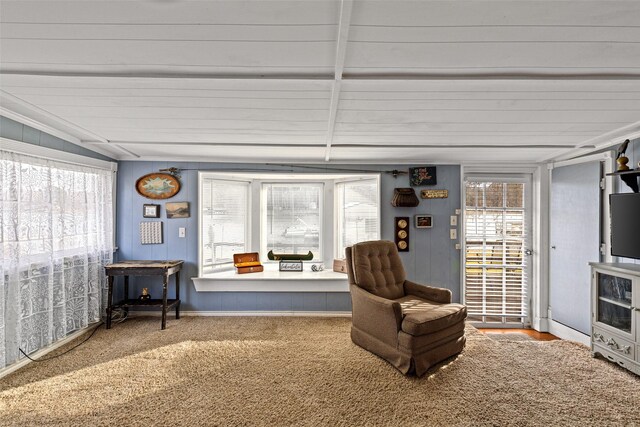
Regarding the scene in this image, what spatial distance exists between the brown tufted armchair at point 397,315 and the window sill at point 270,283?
0.73 metres

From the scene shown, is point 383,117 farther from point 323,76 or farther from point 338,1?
point 338,1

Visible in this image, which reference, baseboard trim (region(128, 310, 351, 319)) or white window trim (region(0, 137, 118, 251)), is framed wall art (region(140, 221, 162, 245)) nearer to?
white window trim (region(0, 137, 118, 251))

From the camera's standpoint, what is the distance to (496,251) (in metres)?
3.84

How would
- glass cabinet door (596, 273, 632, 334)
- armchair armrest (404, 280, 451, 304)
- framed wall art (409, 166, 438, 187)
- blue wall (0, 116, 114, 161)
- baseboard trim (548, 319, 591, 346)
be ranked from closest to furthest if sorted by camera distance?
blue wall (0, 116, 114, 161) < glass cabinet door (596, 273, 632, 334) < armchair armrest (404, 280, 451, 304) < baseboard trim (548, 319, 591, 346) < framed wall art (409, 166, 438, 187)

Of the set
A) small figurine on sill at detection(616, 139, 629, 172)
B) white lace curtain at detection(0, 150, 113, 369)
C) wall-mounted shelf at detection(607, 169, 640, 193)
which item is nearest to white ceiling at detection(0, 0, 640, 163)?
small figurine on sill at detection(616, 139, 629, 172)

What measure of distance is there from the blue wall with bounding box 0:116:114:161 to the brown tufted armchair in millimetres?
2910

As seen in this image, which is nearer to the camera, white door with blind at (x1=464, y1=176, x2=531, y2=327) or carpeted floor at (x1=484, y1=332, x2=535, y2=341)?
carpeted floor at (x1=484, y1=332, x2=535, y2=341)

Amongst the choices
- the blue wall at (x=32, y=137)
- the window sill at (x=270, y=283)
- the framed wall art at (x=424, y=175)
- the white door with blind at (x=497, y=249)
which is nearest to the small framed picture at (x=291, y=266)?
the window sill at (x=270, y=283)

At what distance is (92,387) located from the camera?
2246mm

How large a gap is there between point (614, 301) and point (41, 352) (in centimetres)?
500

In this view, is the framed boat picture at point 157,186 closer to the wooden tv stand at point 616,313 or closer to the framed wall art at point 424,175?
the framed wall art at point 424,175

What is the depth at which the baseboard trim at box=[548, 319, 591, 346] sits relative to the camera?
3151mm

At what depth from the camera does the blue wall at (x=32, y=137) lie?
2.35 m

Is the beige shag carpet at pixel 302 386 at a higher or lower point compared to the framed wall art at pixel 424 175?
lower
